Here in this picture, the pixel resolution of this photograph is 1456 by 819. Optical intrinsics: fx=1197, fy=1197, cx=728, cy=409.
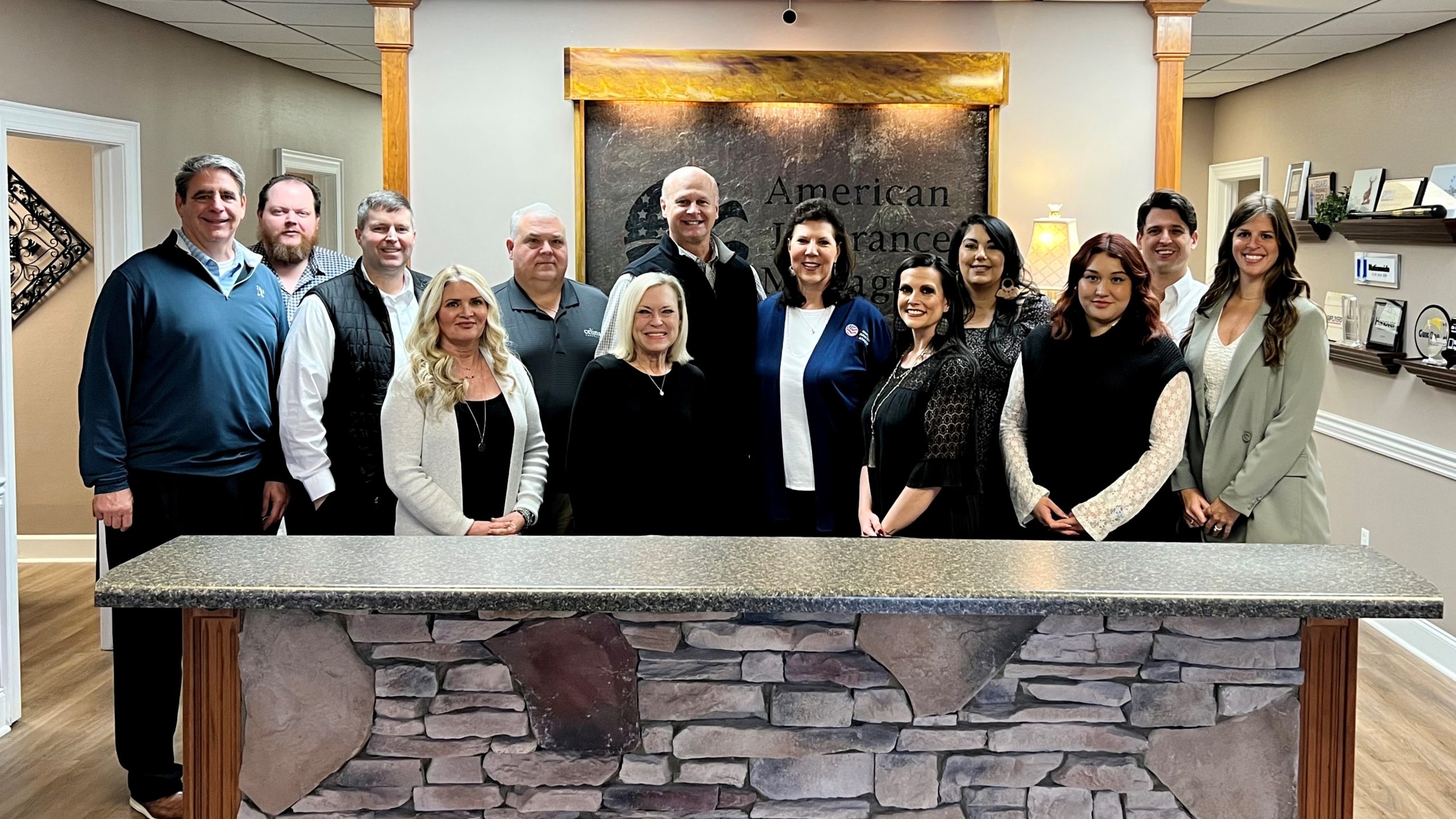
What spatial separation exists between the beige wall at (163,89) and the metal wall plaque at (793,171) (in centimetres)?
204

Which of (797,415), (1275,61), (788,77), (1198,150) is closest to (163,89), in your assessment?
(788,77)

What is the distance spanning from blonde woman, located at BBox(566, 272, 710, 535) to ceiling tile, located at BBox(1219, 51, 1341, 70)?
414 centimetres

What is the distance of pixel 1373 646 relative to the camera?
4.73 meters

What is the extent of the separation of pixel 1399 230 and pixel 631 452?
143 inches

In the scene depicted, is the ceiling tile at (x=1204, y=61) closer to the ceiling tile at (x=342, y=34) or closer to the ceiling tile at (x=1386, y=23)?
the ceiling tile at (x=1386, y=23)

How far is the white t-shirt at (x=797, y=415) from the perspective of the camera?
3160 mm

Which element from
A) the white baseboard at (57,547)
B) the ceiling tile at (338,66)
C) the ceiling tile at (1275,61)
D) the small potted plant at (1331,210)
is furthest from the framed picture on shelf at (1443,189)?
the white baseboard at (57,547)

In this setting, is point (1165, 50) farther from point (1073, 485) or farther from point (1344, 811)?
point (1344, 811)

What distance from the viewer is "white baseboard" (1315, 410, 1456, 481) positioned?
14.8 feet

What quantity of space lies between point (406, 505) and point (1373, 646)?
3.88 m

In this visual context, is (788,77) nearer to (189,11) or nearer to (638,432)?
(638,432)

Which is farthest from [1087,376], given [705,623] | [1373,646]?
[1373,646]

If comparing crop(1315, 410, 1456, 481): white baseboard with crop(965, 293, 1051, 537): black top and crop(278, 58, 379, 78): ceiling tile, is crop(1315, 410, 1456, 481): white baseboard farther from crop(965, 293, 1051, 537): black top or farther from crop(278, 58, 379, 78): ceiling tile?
crop(278, 58, 379, 78): ceiling tile

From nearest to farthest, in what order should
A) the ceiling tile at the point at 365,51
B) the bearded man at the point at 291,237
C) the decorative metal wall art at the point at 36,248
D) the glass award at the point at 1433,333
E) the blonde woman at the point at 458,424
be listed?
the blonde woman at the point at 458,424 < the bearded man at the point at 291,237 < the glass award at the point at 1433,333 < the decorative metal wall art at the point at 36,248 < the ceiling tile at the point at 365,51
